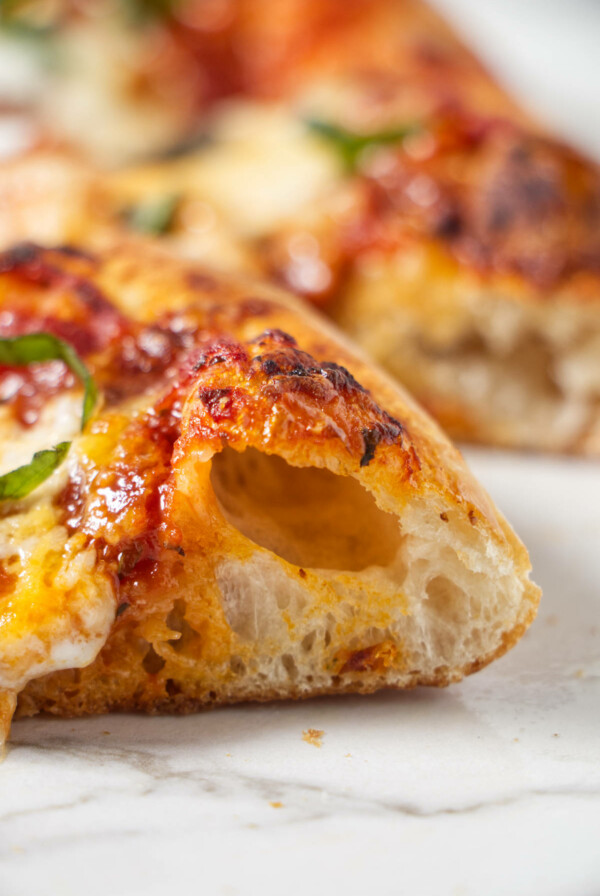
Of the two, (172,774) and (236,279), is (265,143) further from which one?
(172,774)

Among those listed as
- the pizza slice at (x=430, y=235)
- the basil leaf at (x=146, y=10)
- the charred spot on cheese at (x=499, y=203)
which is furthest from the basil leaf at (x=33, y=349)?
the basil leaf at (x=146, y=10)

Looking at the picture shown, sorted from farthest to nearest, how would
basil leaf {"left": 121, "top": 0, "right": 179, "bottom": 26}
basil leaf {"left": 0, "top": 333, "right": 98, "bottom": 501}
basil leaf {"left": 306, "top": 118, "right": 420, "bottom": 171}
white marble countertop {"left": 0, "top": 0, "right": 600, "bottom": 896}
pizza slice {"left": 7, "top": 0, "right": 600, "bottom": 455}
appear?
basil leaf {"left": 121, "top": 0, "right": 179, "bottom": 26}, basil leaf {"left": 306, "top": 118, "right": 420, "bottom": 171}, pizza slice {"left": 7, "top": 0, "right": 600, "bottom": 455}, basil leaf {"left": 0, "top": 333, "right": 98, "bottom": 501}, white marble countertop {"left": 0, "top": 0, "right": 600, "bottom": 896}

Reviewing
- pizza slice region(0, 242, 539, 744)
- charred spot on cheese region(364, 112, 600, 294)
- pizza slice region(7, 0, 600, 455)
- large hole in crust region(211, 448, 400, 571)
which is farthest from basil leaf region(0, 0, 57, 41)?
large hole in crust region(211, 448, 400, 571)

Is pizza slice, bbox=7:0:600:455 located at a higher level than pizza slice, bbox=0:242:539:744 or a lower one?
higher

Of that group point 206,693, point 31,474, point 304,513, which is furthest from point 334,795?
point 31,474

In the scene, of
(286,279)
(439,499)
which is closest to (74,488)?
(439,499)

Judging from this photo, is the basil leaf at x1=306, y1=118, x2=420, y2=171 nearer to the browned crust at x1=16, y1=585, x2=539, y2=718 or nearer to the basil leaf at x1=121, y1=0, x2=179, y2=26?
the basil leaf at x1=121, y1=0, x2=179, y2=26

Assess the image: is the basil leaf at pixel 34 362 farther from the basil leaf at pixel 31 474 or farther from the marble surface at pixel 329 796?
the marble surface at pixel 329 796
